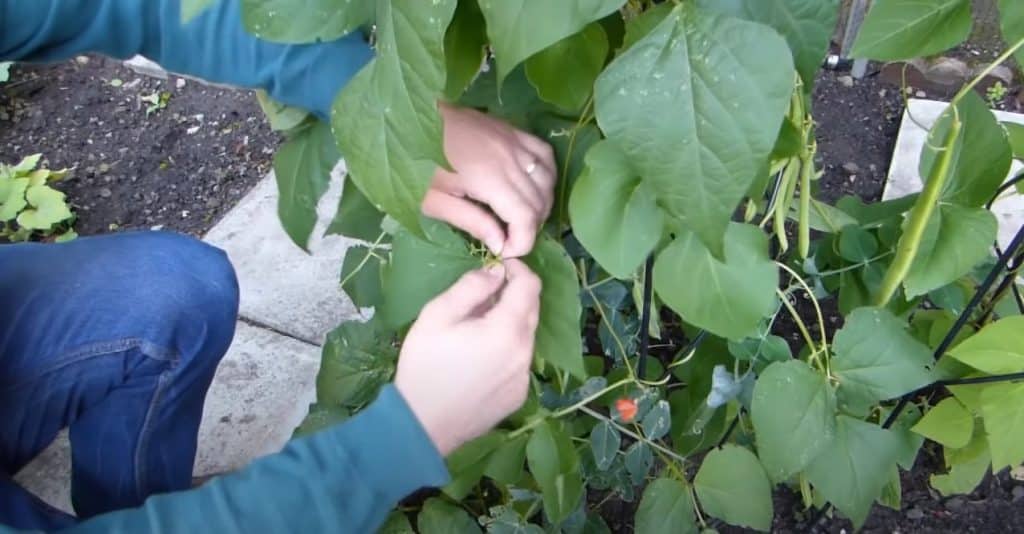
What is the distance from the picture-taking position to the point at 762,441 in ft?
2.83

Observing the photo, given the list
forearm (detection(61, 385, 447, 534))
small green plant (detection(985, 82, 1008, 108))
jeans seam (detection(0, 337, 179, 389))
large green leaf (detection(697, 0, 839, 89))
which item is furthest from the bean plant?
small green plant (detection(985, 82, 1008, 108))

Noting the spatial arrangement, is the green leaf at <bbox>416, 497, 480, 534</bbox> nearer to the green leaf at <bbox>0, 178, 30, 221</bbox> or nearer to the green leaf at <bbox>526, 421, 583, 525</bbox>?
the green leaf at <bbox>526, 421, 583, 525</bbox>

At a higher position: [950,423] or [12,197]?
[950,423]

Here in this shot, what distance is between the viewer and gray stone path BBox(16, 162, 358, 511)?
1.48m

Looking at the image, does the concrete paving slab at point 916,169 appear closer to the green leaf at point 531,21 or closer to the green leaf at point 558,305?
the green leaf at point 558,305

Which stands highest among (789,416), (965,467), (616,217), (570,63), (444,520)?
(570,63)

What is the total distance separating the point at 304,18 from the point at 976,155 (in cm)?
59

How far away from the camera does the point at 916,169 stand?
1.66 m

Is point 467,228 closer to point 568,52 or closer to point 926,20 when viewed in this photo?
point 568,52

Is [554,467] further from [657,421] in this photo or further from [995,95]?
[995,95]

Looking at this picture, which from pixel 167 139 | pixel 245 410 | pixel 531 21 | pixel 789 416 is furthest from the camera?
pixel 167 139

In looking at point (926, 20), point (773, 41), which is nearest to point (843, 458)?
point (926, 20)

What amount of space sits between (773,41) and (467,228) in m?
0.36

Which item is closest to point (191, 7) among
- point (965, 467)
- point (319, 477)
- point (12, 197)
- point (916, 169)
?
point (319, 477)
